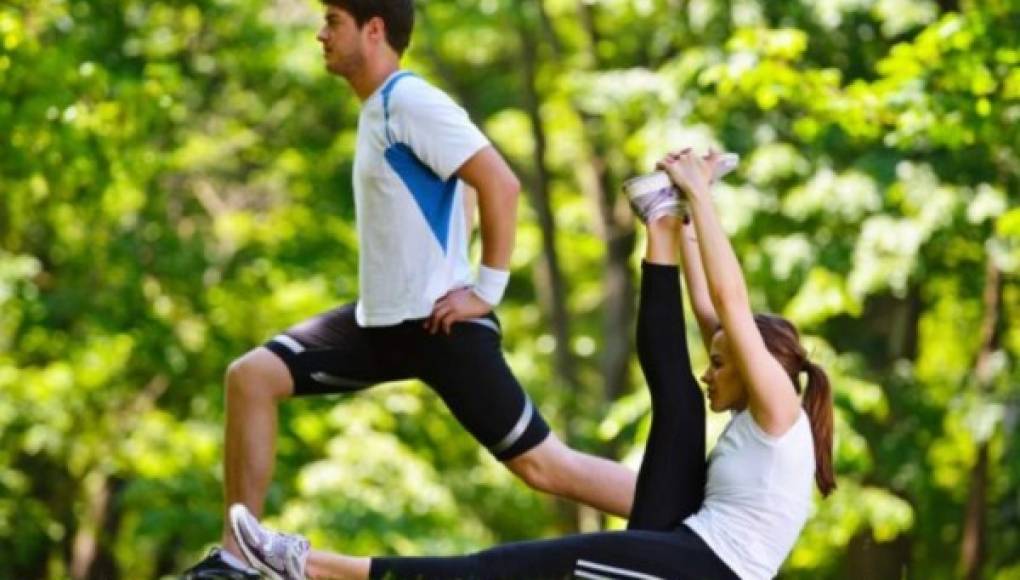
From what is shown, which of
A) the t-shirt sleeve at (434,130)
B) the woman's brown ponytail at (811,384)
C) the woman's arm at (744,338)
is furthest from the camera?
the t-shirt sleeve at (434,130)

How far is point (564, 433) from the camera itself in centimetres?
1895

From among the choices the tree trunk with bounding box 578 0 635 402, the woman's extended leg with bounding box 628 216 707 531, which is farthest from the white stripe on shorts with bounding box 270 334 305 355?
the tree trunk with bounding box 578 0 635 402

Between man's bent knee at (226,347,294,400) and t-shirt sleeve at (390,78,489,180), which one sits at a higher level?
t-shirt sleeve at (390,78,489,180)

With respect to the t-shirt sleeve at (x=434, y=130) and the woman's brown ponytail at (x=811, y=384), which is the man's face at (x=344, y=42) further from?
the woman's brown ponytail at (x=811, y=384)

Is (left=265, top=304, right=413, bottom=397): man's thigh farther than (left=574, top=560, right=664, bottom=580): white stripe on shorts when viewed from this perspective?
Yes

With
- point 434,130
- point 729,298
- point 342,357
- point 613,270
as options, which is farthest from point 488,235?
point 613,270

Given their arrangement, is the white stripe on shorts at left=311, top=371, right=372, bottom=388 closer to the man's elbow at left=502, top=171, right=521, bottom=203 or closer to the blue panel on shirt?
the blue panel on shirt

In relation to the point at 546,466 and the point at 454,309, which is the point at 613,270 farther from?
the point at 454,309

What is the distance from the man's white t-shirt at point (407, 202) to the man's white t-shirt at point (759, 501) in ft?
3.71

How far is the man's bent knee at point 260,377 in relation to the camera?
19.6 feet

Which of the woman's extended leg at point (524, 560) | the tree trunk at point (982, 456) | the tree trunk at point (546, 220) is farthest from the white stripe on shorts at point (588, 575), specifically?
the tree trunk at point (546, 220)

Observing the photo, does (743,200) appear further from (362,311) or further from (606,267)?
(362,311)

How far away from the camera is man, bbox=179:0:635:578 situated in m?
5.83

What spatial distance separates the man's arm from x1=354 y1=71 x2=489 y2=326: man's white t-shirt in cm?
3
